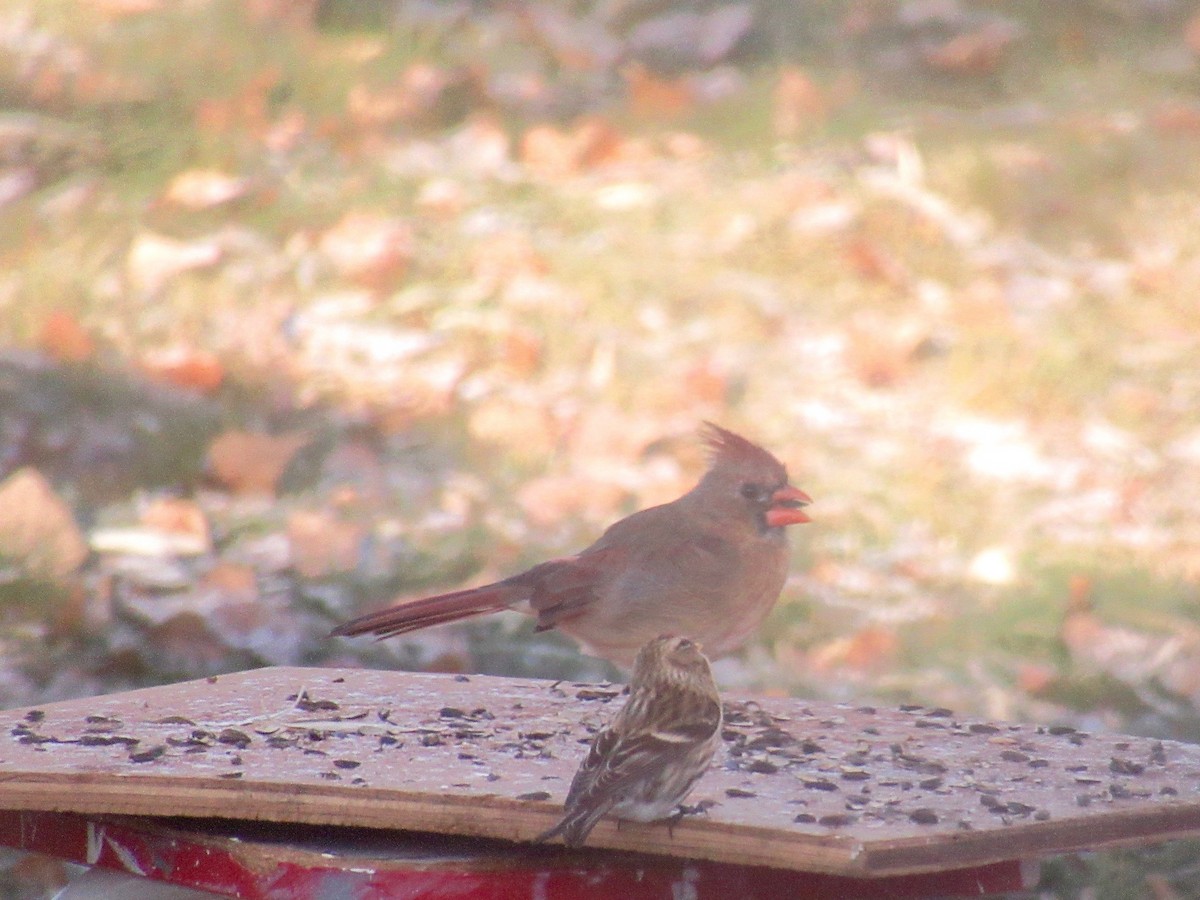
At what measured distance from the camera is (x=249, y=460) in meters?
4.41

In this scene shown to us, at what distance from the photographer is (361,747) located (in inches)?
94.1

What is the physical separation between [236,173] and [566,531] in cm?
211

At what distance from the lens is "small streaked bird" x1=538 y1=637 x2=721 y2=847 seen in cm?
200

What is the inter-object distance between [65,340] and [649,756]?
127 inches

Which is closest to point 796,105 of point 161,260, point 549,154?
point 549,154

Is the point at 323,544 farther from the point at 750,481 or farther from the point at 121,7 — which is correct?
the point at 121,7

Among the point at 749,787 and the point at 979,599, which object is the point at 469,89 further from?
the point at 749,787

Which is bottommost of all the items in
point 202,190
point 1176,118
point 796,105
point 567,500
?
point 567,500

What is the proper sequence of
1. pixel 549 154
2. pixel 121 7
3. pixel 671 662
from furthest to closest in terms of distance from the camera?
pixel 121 7
pixel 549 154
pixel 671 662

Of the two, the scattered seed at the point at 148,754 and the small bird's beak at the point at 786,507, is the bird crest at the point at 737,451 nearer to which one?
the small bird's beak at the point at 786,507

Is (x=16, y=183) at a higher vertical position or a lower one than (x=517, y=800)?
higher

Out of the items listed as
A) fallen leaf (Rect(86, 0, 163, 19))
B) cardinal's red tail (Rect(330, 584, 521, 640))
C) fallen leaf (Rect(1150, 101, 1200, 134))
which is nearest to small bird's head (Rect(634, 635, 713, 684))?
cardinal's red tail (Rect(330, 584, 521, 640))

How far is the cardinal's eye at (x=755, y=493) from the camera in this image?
3389 mm

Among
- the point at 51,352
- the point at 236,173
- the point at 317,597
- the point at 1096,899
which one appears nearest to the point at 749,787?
the point at 1096,899
